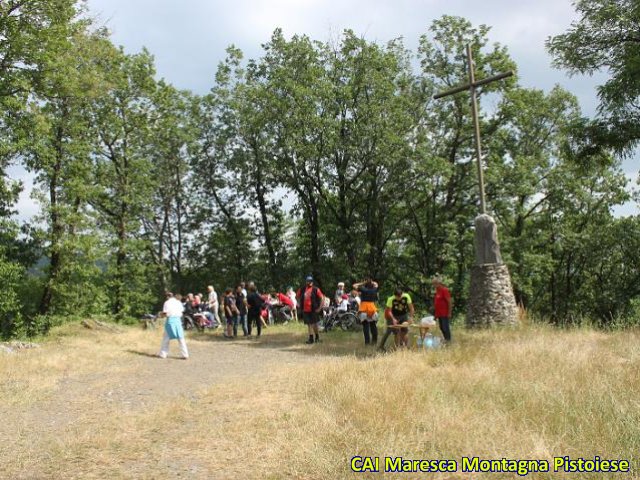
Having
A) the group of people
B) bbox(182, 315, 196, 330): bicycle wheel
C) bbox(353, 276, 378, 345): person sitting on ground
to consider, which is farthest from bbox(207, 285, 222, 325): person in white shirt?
bbox(353, 276, 378, 345): person sitting on ground

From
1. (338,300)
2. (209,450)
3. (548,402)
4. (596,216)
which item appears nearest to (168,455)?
(209,450)

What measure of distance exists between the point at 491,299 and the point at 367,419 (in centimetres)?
806

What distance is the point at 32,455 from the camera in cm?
562

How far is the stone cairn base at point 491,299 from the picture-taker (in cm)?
1285

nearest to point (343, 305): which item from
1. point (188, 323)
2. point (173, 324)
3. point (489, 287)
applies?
point (489, 287)

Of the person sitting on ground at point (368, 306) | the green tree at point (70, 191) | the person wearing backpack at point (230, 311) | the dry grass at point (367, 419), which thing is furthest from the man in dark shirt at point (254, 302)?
the green tree at point (70, 191)

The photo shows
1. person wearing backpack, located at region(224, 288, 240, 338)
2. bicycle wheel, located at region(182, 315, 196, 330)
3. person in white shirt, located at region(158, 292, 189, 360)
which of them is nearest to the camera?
person in white shirt, located at region(158, 292, 189, 360)

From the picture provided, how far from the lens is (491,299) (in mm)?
13023

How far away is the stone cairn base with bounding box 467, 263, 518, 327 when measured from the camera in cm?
1285

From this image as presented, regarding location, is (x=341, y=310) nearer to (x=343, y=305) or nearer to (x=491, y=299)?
(x=343, y=305)

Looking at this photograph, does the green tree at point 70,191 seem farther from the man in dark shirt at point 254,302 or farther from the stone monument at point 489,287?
the stone monument at point 489,287

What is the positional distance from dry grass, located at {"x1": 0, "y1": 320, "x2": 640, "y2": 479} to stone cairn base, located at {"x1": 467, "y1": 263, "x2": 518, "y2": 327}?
339 centimetres

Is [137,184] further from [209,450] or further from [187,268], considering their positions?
[209,450]

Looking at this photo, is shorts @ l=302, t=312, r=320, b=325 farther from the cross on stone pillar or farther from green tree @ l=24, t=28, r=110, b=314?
green tree @ l=24, t=28, r=110, b=314
